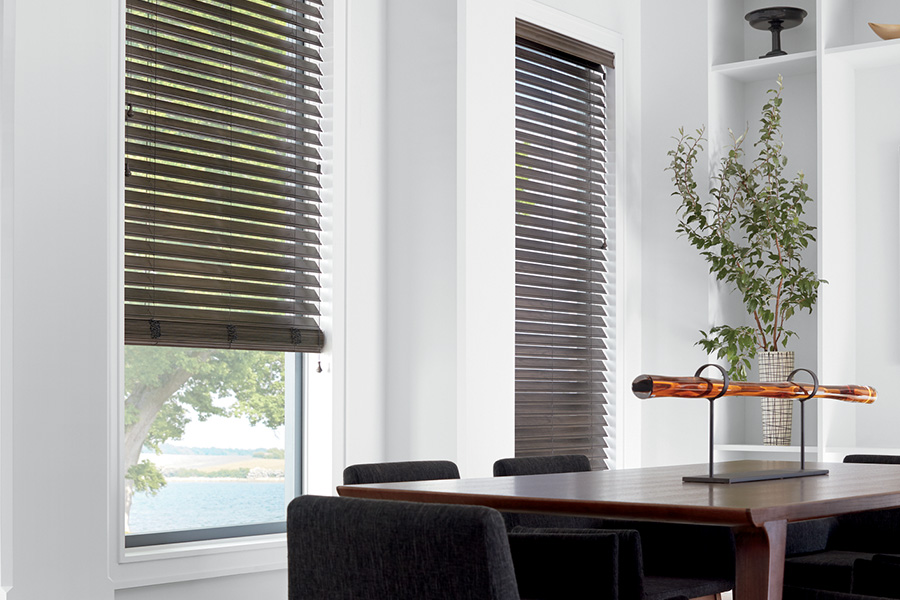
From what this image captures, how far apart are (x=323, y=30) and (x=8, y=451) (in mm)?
1805

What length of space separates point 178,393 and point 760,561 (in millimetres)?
2067

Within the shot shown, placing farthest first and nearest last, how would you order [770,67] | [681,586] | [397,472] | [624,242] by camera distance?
1. [624,242]
2. [770,67]
3. [397,472]
4. [681,586]

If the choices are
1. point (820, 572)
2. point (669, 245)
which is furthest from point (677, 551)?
point (669, 245)

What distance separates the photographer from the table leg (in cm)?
171

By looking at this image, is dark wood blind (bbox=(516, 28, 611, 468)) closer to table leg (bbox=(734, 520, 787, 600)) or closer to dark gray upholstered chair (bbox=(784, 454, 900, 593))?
dark gray upholstered chair (bbox=(784, 454, 900, 593))

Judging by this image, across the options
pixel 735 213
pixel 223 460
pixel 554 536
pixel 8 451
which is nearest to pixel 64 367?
pixel 8 451

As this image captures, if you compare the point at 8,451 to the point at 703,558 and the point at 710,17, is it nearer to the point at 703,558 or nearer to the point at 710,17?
the point at 703,558

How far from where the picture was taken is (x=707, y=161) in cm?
480

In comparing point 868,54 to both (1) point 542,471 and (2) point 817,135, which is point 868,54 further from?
(1) point 542,471

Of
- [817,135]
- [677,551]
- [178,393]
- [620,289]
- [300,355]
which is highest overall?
[817,135]

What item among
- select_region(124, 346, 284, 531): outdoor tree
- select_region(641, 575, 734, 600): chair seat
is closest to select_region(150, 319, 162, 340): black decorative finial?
select_region(124, 346, 284, 531): outdoor tree

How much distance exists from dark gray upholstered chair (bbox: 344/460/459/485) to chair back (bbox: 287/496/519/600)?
95cm

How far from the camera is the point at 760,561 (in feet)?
5.65

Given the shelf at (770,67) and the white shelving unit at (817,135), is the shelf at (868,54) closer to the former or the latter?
the white shelving unit at (817,135)
